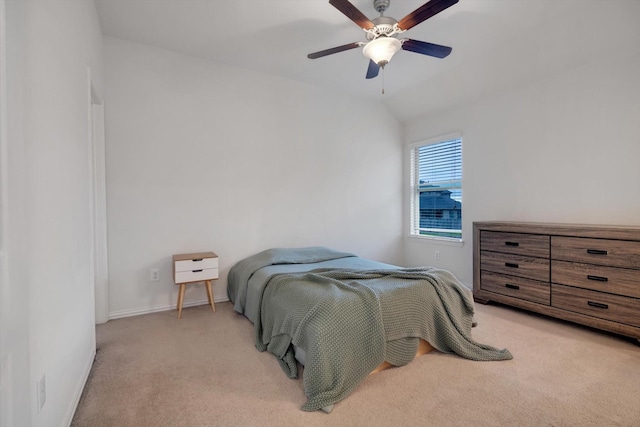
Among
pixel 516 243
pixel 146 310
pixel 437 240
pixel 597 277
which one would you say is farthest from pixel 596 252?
pixel 146 310

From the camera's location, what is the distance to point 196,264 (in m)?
2.98

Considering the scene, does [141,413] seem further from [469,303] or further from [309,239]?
[309,239]

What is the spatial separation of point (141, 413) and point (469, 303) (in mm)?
2283

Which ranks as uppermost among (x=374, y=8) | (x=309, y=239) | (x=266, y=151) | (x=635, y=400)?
(x=374, y=8)

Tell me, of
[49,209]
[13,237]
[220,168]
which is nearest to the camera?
[13,237]

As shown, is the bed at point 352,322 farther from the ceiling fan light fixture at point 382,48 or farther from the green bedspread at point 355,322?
the ceiling fan light fixture at point 382,48

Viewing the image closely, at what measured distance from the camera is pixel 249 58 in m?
3.37

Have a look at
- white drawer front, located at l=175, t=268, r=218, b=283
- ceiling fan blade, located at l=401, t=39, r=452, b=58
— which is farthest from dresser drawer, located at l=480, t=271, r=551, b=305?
white drawer front, located at l=175, t=268, r=218, b=283

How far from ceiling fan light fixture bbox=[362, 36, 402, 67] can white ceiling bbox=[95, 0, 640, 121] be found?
1.69ft

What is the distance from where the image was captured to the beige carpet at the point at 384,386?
1.57 m

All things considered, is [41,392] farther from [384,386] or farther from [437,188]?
[437,188]

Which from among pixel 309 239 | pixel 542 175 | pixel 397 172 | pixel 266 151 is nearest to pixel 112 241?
pixel 266 151

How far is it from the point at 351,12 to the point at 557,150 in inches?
104

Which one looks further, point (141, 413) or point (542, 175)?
point (542, 175)
